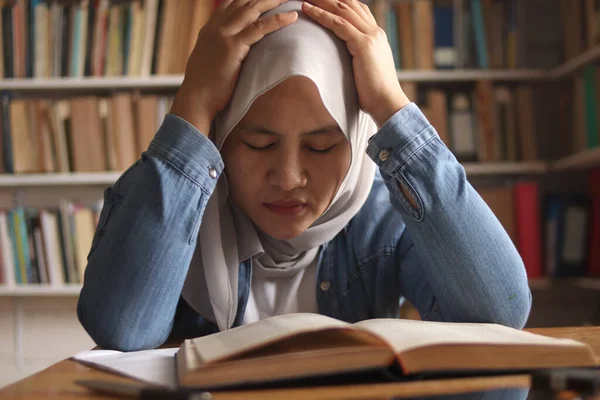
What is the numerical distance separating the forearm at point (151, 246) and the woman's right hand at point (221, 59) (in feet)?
0.13

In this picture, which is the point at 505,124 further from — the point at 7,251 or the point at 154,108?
the point at 7,251

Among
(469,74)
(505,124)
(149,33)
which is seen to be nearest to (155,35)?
(149,33)

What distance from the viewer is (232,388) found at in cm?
54

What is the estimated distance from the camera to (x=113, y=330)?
2.73 feet

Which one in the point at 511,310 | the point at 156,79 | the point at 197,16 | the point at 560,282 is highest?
the point at 197,16

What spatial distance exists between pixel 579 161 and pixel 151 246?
2014 millimetres

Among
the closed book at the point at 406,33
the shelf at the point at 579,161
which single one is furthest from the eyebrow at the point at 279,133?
the closed book at the point at 406,33

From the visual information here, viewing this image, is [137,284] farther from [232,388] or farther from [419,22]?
[419,22]

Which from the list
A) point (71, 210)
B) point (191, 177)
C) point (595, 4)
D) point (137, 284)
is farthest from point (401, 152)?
point (71, 210)

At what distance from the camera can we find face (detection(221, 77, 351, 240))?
0.89 metres

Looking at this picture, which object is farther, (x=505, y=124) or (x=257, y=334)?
(x=505, y=124)

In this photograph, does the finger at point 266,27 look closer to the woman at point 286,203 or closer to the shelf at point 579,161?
the woman at point 286,203

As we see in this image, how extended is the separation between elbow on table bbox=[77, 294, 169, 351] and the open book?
9.6 inches

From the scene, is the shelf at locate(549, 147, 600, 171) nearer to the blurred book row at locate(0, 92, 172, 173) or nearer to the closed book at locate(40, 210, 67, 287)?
the blurred book row at locate(0, 92, 172, 173)
